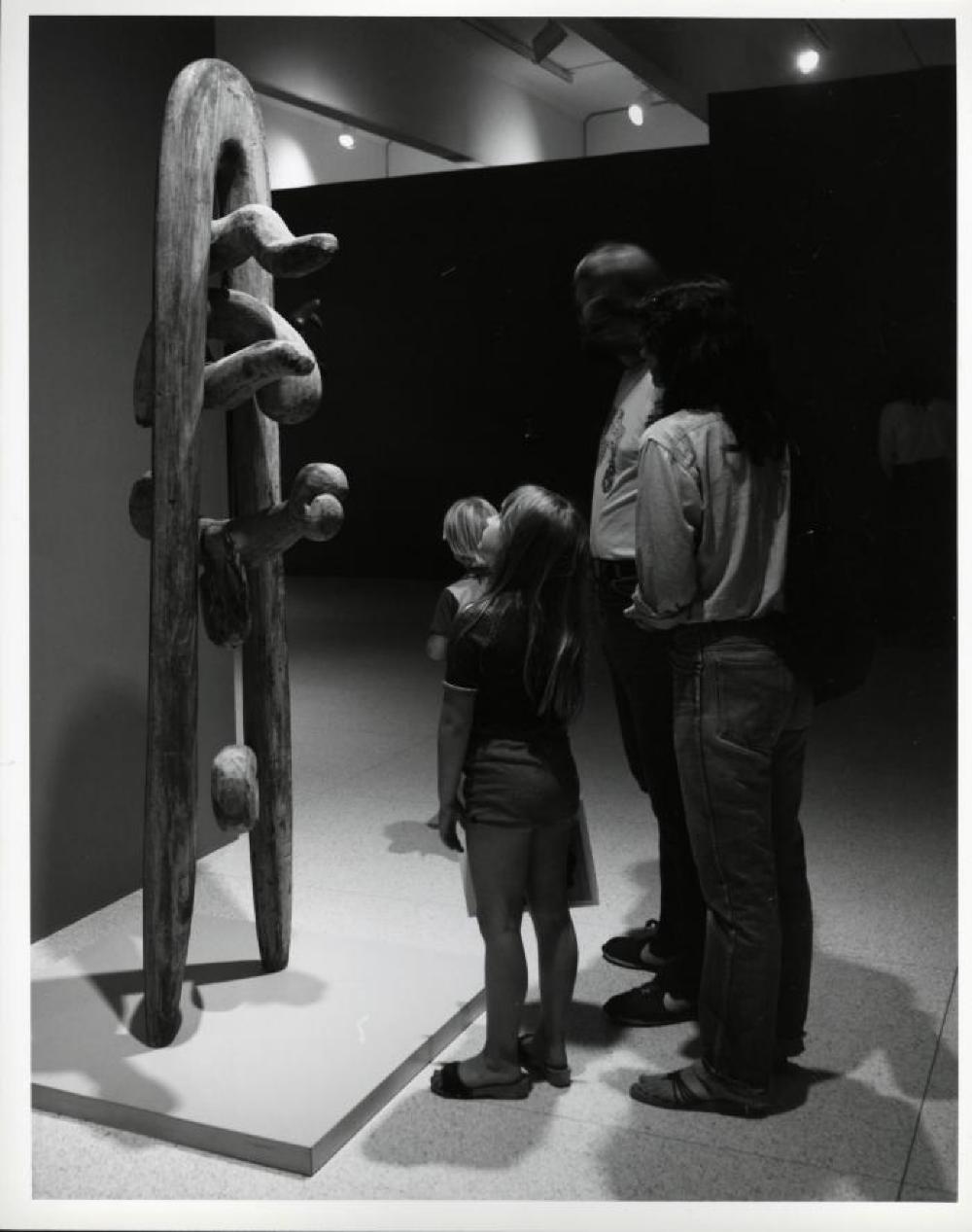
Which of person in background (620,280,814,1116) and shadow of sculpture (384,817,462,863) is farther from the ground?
person in background (620,280,814,1116)


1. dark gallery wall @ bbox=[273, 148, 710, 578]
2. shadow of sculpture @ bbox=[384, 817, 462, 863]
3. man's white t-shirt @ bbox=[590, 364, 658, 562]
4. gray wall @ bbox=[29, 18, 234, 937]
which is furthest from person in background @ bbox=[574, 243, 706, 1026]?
dark gallery wall @ bbox=[273, 148, 710, 578]

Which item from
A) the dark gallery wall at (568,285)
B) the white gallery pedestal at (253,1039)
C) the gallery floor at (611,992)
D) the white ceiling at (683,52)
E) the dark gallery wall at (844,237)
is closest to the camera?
the gallery floor at (611,992)

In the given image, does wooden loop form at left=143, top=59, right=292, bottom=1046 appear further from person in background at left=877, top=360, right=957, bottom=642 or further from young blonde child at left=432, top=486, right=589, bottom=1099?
person in background at left=877, top=360, right=957, bottom=642

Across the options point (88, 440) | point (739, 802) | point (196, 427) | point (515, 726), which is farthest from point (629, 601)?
point (88, 440)

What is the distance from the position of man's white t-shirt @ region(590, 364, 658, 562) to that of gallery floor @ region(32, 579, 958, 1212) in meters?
1.12

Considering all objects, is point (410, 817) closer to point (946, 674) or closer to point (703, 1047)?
point (703, 1047)

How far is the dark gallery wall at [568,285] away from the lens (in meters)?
4.35

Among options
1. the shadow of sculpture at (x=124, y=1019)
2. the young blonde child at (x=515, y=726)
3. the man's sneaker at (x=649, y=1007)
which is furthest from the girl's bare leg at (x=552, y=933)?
the shadow of sculpture at (x=124, y=1019)

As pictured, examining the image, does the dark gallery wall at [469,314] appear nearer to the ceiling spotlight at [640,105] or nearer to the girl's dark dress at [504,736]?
the ceiling spotlight at [640,105]

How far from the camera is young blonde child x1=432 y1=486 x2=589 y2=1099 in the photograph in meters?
2.61

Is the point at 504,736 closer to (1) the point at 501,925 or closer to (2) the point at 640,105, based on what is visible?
(1) the point at 501,925

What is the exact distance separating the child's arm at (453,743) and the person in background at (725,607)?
1.26 ft

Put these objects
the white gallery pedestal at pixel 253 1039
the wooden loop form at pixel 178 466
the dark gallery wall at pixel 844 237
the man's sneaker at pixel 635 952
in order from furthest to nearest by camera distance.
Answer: the dark gallery wall at pixel 844 237 < the man's sneaker at pixel 635 952 < the wooden loop form at pixel 178 466 < the white gallery pedestal at pixel 253 1039

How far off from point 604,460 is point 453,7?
1.06 meters
